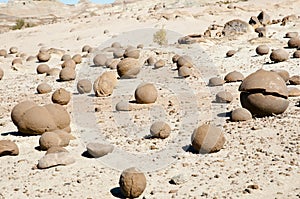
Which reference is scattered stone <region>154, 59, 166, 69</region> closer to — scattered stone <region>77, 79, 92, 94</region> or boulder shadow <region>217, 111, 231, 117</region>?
scattered stone <region>77, 79, 92, 94</region>

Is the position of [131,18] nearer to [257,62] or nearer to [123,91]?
[257,62]

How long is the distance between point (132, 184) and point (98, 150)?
1625 millimetres

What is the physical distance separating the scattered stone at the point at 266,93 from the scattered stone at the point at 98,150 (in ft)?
9.62

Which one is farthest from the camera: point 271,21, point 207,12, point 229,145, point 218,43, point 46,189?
point 207,12

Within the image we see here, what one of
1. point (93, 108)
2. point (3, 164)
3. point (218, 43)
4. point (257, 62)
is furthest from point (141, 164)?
point (218, 43)

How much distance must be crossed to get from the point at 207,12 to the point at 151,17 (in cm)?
336

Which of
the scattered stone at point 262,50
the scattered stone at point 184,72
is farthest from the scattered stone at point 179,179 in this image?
the scattered stone at point 262,50

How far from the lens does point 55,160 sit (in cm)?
724

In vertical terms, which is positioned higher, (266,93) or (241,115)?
(266,93)

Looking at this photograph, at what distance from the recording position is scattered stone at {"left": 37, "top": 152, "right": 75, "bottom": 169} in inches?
283

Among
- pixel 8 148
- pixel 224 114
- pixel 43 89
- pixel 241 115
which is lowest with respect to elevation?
pixel 43 89

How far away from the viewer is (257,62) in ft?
50.5

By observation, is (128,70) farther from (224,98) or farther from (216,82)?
(224,98)

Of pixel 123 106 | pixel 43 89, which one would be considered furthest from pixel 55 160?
pixel 43 89
